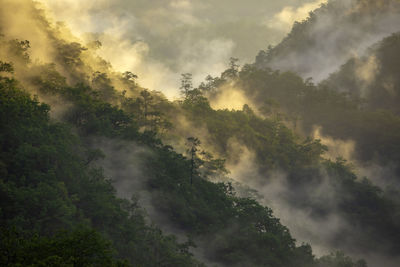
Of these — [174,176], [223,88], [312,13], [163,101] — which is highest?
[312,13]

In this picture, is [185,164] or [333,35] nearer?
[185,164]

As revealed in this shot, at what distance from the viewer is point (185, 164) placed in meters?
64.6

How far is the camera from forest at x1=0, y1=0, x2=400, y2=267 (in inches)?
1773

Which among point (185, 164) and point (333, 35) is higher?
point (333, 35)

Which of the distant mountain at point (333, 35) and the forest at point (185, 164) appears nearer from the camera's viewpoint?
the forest at point (185, 164)

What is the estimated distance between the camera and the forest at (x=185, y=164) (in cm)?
4503

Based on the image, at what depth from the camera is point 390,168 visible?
11688 centimetres

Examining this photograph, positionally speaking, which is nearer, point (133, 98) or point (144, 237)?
point (144, 237)

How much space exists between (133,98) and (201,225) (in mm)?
36825

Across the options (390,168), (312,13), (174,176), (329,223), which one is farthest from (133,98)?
(312,13)

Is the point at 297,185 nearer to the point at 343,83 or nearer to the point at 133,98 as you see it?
the point at 133,98

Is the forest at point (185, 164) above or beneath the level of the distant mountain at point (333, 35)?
beneath

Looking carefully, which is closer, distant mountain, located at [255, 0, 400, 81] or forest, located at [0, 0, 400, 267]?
forest, located at [0, 0, 400, 267]

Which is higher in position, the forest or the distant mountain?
the distant mountain
